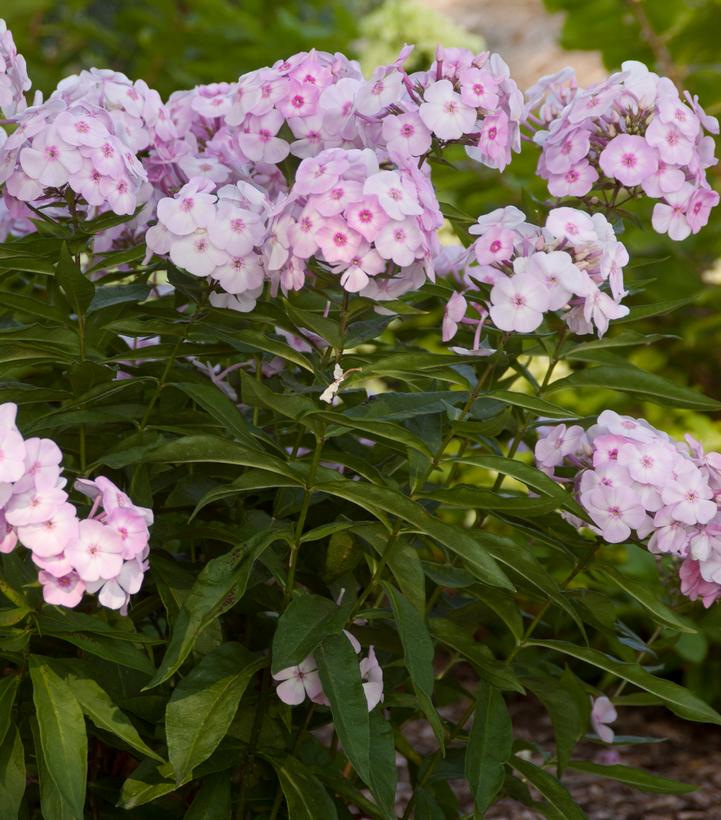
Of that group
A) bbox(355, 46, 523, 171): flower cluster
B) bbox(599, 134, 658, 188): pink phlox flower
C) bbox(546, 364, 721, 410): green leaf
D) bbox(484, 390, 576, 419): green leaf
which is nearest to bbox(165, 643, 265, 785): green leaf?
bbox(484, 390, 576, 419): green leaf

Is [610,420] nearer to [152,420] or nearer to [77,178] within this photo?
[152,420]

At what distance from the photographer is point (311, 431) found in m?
1.42

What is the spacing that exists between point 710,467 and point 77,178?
842 mm

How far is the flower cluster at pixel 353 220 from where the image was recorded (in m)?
1.25

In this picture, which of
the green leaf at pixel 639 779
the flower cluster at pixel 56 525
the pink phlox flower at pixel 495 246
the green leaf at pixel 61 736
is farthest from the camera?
the green leaf at pixel 639 779

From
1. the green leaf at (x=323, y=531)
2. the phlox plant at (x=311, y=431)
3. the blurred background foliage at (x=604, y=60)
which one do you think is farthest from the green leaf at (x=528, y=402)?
the blurred background foliage at (x=604, y=60)

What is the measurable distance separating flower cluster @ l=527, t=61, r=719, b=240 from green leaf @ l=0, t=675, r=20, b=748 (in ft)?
2.94

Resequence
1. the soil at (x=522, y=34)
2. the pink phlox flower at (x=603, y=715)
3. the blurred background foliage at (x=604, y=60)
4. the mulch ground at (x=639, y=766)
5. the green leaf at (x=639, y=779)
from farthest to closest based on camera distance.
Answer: the soil at (x=522, y=34) → the blurred background foliage at (x=604, y=60) → the mulch ground at (x=639, y=766) → the pink phlox flower at (x=603, y=715) → the green leaf at (x=639, y=779)

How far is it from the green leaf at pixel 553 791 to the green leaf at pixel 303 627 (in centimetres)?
37

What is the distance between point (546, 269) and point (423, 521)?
0.31 metres

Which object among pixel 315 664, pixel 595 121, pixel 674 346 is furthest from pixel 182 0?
pixel 315 664

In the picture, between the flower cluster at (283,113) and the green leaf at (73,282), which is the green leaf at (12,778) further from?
the flower cluster at (283,113)

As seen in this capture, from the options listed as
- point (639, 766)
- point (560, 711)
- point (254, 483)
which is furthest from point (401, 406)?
point (639, 766)

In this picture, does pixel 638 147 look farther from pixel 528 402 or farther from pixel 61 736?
pixel 61 736
